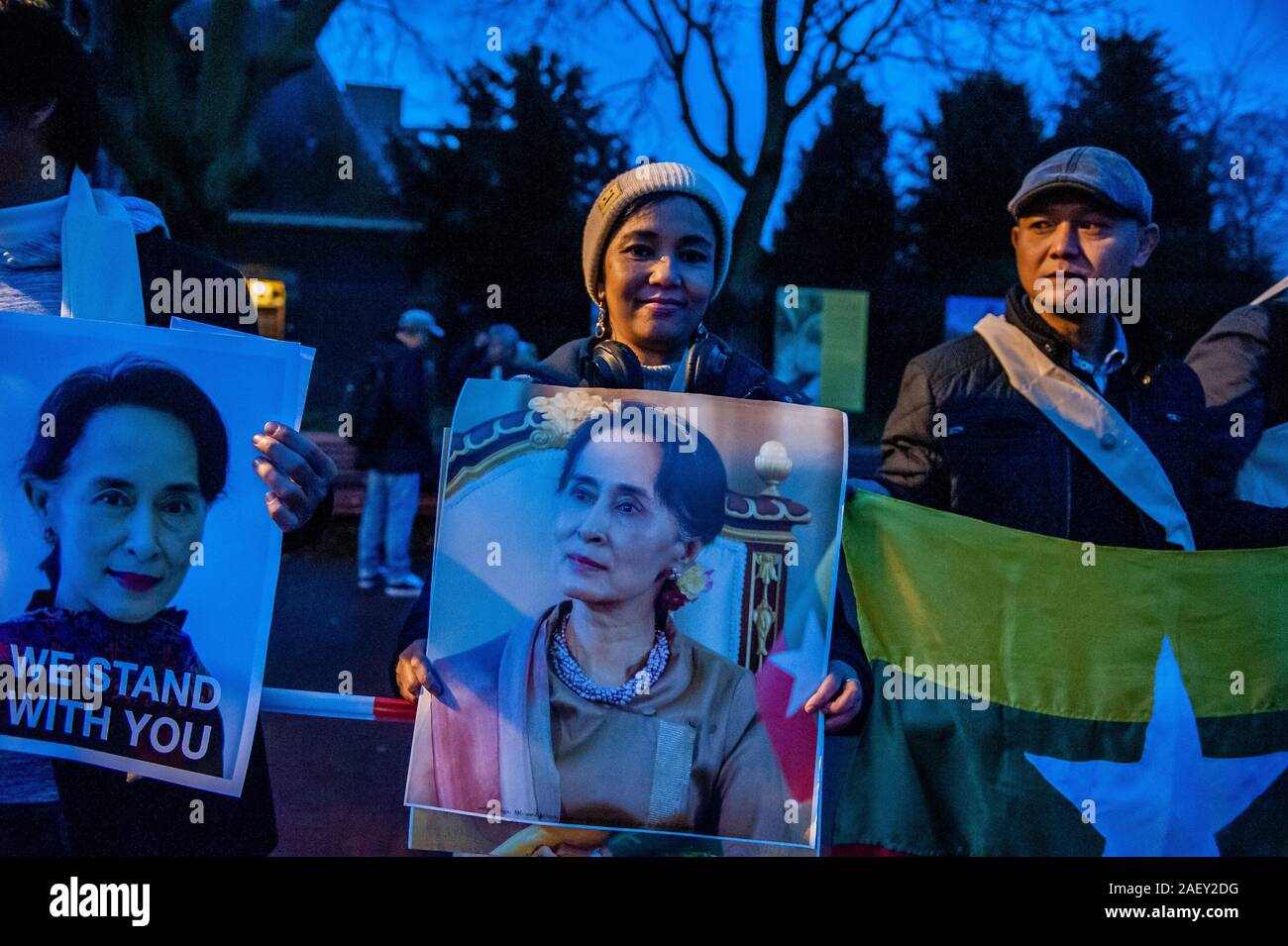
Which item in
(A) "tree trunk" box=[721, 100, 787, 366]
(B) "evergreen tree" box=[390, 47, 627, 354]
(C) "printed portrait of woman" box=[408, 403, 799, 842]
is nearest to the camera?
(C) "printed portrait of woman" box=[408, 403, 799, 842]

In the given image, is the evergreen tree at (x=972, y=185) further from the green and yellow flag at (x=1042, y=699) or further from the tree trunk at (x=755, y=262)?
the green and yellow flag at (x=1042, y=699)

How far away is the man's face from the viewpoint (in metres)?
2.78

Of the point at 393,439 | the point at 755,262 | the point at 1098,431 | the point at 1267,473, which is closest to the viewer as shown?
the point at 1098,431

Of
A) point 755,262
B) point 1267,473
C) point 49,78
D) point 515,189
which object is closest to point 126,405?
point 49,78

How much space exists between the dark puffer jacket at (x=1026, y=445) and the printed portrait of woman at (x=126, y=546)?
153cm

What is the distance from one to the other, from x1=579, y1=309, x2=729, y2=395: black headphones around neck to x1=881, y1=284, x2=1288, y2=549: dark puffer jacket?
55 centimetres

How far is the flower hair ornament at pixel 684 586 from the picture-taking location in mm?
2453

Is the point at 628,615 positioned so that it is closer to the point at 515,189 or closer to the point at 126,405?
the point at 126,405

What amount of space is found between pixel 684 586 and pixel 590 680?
0.87ft

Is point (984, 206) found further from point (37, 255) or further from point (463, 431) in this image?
point (37, 255)

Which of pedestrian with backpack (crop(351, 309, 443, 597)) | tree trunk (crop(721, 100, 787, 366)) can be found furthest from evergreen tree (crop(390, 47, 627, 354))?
tree trunk (crop(721, 100, 787, 366))

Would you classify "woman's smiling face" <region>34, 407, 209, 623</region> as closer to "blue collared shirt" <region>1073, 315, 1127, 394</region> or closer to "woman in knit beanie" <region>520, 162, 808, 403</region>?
"woman in knit beanie" <region>520, 162, 808, 403</region>

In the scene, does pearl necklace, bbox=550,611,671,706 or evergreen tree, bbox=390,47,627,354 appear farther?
evergreen tree, bbox=390,47,627,354

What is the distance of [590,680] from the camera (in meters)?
2.43
